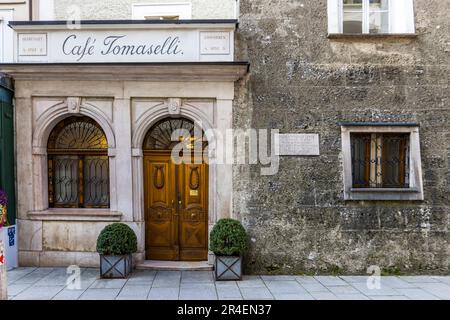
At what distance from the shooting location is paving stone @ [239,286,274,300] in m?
5.52

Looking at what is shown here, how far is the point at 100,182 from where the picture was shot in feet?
24.1

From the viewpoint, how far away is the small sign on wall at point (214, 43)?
22.5 feet

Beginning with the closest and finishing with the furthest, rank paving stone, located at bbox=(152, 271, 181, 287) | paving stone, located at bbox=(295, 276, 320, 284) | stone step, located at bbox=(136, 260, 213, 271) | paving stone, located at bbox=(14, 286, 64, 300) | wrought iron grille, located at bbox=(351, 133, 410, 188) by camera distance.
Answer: paving stone, located at bbox=(14, 286, 64, 300) → paving stone, located at bbox=(152, 271, 181, 287) → paving stone, located at bbox=(295, 276, 320, 284) → stone step, located at bbox=(136, 260, 213, 271) → wrought iron grille, located at bbox=(351, 133, 410, 188)

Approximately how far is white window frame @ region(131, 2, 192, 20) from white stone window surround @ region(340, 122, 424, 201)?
4.31 m

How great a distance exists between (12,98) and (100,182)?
8.24ft

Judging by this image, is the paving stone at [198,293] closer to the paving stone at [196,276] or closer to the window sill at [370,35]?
the paving stone at [196,276]

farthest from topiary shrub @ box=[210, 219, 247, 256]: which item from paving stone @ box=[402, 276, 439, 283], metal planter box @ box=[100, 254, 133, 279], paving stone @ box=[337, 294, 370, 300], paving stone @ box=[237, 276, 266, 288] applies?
paving stone @ box=[402, 276, 439, 283]

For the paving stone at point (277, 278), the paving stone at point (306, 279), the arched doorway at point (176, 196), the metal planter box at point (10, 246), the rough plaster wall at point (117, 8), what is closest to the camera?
the paving stone at point (306, 279)

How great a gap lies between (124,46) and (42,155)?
9.56 ft

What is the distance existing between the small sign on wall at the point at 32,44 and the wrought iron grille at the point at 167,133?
2.75 meters

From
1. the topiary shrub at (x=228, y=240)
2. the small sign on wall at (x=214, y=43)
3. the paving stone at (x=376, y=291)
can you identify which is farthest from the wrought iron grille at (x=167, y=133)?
the paving stone at (x=376, y=291)

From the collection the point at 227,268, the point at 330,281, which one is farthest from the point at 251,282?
the point at 330,281

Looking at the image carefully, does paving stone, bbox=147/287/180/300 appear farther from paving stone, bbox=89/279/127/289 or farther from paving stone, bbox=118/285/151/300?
paving stone, bbox=89/279/127/289

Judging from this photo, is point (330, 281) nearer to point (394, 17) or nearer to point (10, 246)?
point (394, 17)
